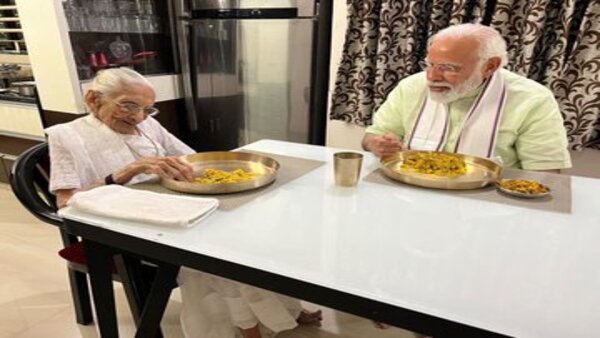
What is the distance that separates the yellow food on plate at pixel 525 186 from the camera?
1064 millimetres

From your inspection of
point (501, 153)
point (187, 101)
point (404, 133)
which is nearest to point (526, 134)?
point (501, 153)

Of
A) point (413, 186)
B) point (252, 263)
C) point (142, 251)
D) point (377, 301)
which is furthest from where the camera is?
point (413, 186)

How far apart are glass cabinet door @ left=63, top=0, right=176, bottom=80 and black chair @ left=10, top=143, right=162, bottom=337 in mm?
1283

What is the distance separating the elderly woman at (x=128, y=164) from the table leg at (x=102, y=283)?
252 mm

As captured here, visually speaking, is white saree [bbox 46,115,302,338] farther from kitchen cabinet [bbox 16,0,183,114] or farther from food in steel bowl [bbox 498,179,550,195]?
kitchen cabinet [bbox 16,0,183,114]

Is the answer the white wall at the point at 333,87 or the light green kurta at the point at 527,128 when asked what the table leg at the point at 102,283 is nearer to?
the light green kurta at the point at 527,128

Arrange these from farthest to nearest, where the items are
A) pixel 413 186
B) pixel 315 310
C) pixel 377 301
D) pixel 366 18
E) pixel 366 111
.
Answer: pixel 366 111
pixel 366 18
pixel 315 310
pixel 413 186
pixel 377 301

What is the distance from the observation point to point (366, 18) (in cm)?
231

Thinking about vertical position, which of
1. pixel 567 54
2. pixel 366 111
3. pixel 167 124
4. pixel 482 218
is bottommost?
pixel 167 124

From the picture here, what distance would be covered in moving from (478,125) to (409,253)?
0.95m

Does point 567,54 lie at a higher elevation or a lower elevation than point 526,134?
higher

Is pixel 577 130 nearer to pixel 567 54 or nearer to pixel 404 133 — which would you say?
pixel 567 54

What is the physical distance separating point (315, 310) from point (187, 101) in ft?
6.80

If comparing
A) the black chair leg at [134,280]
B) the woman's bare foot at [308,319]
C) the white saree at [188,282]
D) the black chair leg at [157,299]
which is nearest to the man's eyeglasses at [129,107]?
the white saree at [188,282]
